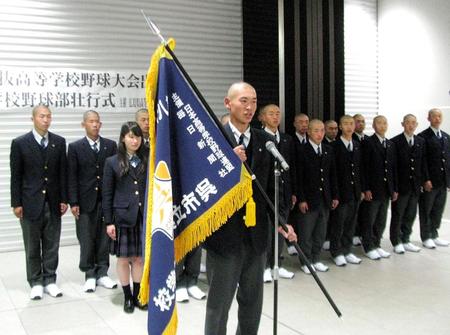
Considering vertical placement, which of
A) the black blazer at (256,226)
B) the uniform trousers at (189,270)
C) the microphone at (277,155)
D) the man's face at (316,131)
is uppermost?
the man's face at (316,131)

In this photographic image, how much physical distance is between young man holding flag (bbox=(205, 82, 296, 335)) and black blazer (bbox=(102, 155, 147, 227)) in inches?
50.3

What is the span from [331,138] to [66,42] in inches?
135

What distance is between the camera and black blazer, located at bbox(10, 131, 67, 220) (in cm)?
389

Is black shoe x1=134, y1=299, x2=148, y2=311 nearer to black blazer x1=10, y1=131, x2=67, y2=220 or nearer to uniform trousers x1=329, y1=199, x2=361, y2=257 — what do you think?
black blazer x1=10, y1=131, x2=67, y2=220

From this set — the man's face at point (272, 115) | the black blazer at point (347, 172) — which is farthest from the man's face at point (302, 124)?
the man's face at point (272, 115)

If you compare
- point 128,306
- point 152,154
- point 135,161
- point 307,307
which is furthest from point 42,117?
point 307,307

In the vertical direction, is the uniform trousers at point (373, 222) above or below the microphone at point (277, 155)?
below

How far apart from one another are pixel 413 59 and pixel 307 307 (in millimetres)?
5427

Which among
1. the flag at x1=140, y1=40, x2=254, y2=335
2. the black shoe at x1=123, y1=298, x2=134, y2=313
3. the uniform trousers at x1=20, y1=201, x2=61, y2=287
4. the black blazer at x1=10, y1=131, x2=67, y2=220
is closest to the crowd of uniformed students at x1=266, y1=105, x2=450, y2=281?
the black shoe at x1=123, y1=298, x2=134, y2=313

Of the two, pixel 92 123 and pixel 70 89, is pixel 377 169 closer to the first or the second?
pixel 92 123

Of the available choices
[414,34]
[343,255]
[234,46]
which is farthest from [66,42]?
[414,34]

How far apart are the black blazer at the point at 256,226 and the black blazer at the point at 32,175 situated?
7.06ft

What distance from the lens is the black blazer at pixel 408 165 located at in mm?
5430

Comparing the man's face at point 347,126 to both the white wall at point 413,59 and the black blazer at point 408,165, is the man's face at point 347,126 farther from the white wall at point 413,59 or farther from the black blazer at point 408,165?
the white wall at point 413,59
